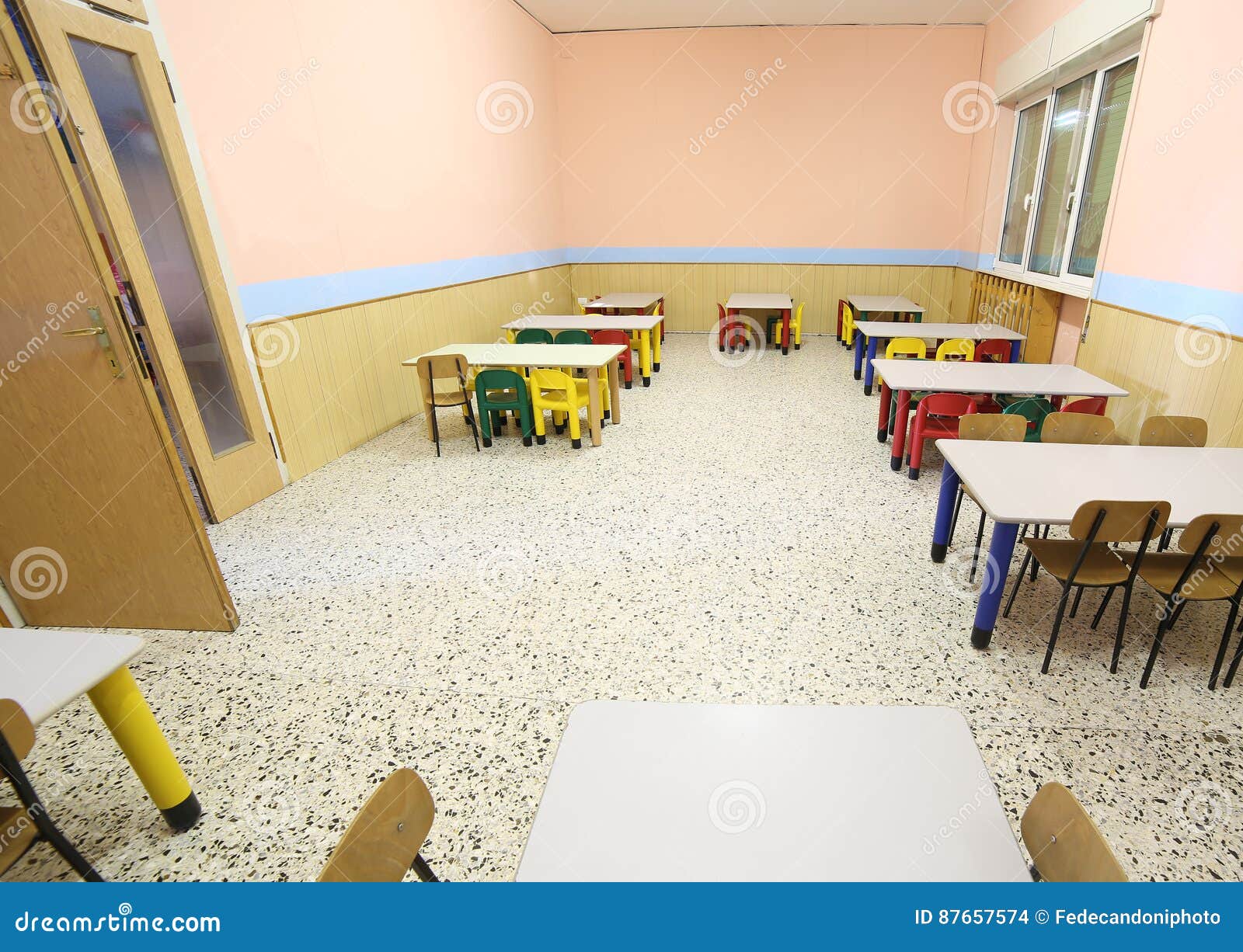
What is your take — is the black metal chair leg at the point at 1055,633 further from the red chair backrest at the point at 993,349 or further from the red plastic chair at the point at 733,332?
the red plastic chair at the point at 733,332

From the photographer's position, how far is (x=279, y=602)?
2.90m

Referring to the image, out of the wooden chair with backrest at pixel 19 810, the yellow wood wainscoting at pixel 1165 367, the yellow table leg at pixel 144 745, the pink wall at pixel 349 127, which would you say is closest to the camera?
the wooden chair with backrest at pixel 19 810

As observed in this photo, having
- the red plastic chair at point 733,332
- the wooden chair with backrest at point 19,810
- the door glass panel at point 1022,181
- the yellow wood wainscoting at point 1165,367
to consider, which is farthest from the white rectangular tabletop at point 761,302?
the wooden chair with backrest at point 19,810

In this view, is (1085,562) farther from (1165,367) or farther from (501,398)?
(501,398)

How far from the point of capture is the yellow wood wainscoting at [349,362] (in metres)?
4.17

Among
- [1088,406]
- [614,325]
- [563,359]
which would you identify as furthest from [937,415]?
[614,325]

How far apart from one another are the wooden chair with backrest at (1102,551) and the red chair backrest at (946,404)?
5.14ft

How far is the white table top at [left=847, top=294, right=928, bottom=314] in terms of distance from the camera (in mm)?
7125

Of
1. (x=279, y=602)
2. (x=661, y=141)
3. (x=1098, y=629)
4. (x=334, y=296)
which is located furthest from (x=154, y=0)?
(x=661, y=141)

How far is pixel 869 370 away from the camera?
20.2ft

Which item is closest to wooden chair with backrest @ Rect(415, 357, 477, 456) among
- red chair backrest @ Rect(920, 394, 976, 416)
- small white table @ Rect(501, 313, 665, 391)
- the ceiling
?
small white table @ Rect(501, 313, 665, 391)

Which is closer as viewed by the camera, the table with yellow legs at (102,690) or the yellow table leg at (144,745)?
the table with yellow legs at (102,690)

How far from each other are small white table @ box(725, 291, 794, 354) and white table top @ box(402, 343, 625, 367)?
9.18ft

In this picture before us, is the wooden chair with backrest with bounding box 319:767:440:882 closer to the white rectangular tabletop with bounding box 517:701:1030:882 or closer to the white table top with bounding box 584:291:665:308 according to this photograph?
the white rectangular tabletop with bounding box 517:701:1030:882
